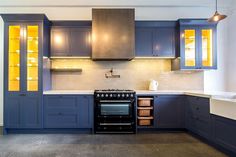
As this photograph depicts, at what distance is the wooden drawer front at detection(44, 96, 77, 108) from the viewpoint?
148 inches

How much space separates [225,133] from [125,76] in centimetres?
243

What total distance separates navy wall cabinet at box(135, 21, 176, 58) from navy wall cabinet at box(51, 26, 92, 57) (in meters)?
1.13

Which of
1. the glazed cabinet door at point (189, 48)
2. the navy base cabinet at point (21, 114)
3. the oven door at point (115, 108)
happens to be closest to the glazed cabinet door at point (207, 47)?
the glazed cabinet door at point (189, 48)

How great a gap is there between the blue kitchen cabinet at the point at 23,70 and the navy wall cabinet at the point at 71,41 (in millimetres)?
349

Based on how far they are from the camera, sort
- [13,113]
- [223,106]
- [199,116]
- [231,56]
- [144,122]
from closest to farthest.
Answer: [223,106] → [199,116] → [13,113] → [144,122] → [231,56]

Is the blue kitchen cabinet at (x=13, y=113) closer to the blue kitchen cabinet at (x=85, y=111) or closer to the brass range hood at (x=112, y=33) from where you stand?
the blue kitchen cabinet at (x=85, y=111)

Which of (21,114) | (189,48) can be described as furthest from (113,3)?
(21,114)

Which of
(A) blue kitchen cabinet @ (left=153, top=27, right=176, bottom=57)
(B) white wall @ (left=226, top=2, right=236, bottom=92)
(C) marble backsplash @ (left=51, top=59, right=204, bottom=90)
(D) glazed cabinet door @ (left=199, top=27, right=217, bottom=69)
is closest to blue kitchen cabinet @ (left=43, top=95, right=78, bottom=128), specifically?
(C) marble backsplash @ (left=51, top=59, right=204, bottom=90)

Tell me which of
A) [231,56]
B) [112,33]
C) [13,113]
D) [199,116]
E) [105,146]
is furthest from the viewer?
[231,56]

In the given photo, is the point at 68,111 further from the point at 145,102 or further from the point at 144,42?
the point at 144,42

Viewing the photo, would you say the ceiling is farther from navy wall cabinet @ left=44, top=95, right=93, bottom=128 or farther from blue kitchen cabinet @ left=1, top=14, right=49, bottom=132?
navy wall cabinet @ left=44, top=95, right=93, bottom=128

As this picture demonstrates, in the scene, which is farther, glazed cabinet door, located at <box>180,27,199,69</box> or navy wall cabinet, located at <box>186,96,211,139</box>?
glazed cabinet door, located at <box>180,27,199,69</box>

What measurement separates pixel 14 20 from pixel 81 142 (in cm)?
279

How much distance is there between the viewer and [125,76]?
14.6 feet
